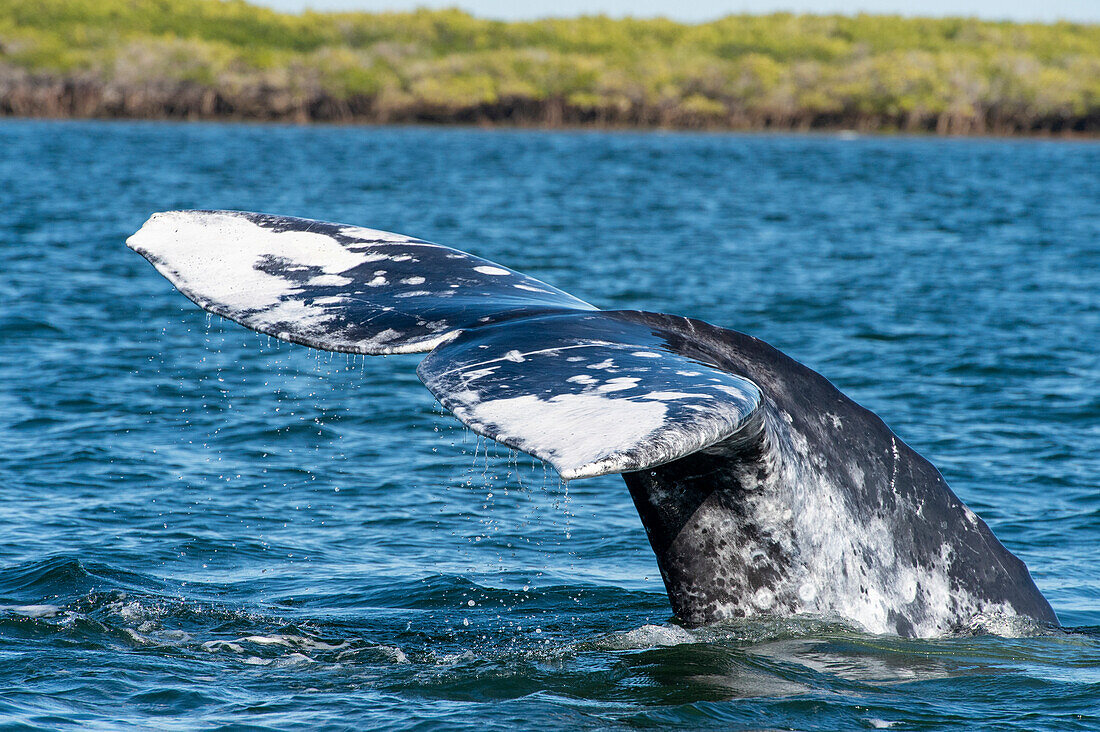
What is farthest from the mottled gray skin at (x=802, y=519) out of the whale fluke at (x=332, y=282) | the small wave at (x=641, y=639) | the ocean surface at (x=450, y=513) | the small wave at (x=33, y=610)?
the small wave at (x=33, y=610)

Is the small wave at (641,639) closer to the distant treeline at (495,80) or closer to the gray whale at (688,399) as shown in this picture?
the gray whale at (688,399)

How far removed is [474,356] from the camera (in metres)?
3.28

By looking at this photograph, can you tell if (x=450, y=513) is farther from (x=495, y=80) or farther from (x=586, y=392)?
(x=495, y=80)

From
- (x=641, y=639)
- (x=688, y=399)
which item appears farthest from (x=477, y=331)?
(x=641, y=639)

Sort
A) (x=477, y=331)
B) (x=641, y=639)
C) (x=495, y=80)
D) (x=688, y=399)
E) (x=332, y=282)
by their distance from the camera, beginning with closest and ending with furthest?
(x=688, y=399)
(x=477, y=331)
(x=332, y=282)
(x=641, y=639)
(x=495, y=80)

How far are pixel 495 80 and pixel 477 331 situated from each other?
79576 millimetres

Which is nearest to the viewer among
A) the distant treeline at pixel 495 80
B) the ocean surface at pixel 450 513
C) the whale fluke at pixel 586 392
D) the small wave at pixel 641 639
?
the whale fluke at pixel 586 392

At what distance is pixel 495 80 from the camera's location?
80.9 m

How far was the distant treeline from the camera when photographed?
7281cm

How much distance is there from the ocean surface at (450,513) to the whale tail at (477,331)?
1.56 feet

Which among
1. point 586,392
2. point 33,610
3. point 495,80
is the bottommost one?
point 33,610

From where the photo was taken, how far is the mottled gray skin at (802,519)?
356 cm

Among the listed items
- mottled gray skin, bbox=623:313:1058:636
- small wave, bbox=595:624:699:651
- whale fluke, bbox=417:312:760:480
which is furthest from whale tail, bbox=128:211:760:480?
small wave, bbox=595:624:699:651

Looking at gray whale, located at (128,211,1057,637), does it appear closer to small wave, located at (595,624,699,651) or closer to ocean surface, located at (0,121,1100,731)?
ocean surface, located at (0,121,1100,731)
